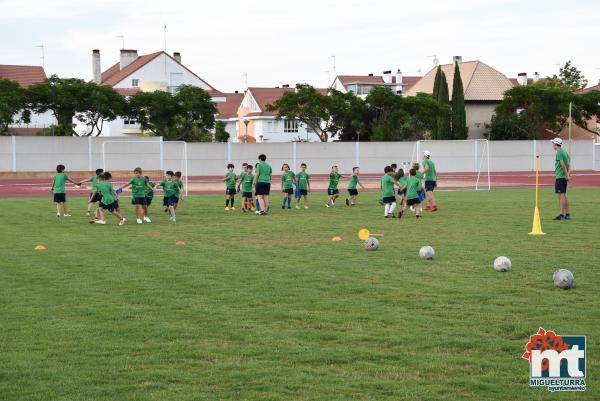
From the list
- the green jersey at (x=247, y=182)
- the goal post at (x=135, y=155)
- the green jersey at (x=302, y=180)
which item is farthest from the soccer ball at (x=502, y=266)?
the goal post at (x=135, y=155)

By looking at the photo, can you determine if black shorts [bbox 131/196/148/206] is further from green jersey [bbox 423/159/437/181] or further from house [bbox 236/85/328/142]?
house [bbox 236/85/328/142]

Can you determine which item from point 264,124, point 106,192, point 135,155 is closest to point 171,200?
point 106,192

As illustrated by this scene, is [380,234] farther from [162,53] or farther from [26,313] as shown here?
[162,53]

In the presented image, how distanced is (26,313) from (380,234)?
10.1 m

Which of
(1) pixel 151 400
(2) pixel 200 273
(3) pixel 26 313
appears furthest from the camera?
(2) pixel 200 273

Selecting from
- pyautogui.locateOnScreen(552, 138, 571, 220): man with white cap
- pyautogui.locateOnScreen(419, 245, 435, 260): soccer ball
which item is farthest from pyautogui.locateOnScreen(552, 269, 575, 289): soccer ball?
pyautogui.locateOnScreen(552, 138, 571, 220): man with white cap

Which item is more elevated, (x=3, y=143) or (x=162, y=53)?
(x=162, y=53)

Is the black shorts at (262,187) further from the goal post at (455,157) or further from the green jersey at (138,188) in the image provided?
the goal post at (455,157)

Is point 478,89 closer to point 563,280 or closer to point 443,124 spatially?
point 443,124

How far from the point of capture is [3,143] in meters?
Result: 49.0

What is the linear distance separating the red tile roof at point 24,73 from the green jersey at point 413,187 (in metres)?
64.0

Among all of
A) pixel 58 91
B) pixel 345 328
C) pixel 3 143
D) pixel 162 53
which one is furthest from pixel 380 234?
pixel 162 53

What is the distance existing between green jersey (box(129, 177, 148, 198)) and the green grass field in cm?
367

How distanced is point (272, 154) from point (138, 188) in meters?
33.0
